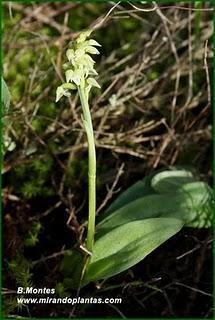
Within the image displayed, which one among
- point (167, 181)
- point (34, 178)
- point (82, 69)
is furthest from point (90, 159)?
point (34, 178)

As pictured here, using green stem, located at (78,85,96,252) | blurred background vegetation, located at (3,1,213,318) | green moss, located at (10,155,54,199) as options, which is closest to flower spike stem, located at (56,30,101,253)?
green stem, located at (78,85,96,252)

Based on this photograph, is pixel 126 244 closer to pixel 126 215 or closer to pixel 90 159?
pixel 126 215

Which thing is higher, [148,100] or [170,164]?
[148,100]

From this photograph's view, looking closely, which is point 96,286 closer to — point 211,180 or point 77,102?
point 211,180

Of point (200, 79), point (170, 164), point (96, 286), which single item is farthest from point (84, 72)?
point (200, 79)

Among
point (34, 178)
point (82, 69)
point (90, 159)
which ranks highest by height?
point (82, 69)

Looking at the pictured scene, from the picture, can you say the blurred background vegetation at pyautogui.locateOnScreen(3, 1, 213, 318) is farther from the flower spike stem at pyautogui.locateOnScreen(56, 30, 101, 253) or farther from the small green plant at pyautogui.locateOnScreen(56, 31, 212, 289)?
the flower spike stem at pyautogui.locateOnScreen(56, 30, 101, 253)
